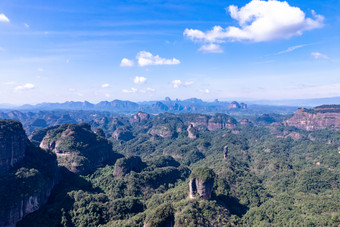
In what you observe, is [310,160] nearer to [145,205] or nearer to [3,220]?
[145,205]

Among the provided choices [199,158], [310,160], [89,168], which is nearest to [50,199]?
[89,168]

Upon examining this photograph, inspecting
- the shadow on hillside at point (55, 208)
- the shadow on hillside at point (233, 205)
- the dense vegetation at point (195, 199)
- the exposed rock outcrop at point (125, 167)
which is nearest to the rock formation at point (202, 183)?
the dense vegetation at point (195, 199)

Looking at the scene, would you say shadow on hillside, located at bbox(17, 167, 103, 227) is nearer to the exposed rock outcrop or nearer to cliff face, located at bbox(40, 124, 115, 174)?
the exposed rock outcrop

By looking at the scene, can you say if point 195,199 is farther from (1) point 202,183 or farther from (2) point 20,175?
(2) point 20,175

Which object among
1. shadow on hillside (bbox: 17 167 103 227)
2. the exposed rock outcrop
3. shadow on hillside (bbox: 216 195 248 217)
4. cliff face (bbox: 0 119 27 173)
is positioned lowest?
shadow on hillside (bbox: 216 195 248 217)

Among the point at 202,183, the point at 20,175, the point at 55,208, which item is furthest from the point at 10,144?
the point at 202,183

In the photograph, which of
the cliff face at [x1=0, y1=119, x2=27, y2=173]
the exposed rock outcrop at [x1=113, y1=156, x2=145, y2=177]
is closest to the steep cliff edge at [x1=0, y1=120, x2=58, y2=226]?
the cliff face at [x1=0, y1=119, x2=27, y2=173]
